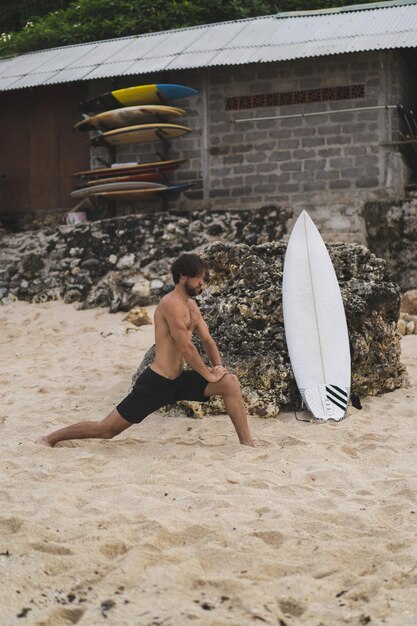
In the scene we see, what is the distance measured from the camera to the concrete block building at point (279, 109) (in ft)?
37.9

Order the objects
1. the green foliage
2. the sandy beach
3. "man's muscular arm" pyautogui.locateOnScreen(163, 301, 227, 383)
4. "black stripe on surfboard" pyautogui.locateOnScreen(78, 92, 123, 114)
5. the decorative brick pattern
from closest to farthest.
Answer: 1. the sandy beach
2. "man's muscular arm" pyautogui.locateOnScreen(163, 301, 227, 383)
3. the decorative brick pattern
4. "black stripe on surfboard" pyautogui.locateOnScreen(78, 92, 123, 114)
5. the green foliage

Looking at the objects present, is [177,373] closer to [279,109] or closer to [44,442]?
[44,442]

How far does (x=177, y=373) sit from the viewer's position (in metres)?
4.99

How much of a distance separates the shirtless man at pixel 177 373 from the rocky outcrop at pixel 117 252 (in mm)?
5969

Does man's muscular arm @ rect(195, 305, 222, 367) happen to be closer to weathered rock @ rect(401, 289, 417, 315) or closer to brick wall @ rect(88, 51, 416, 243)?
weathered rock @ rect(401, 289, 417, 315)

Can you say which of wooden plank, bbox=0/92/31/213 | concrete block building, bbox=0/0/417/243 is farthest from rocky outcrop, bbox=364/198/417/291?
wooden plank, bbox=0/92/31/213

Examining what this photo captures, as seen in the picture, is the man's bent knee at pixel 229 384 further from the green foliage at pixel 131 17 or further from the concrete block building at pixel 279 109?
the green foliage at pixel 131 17

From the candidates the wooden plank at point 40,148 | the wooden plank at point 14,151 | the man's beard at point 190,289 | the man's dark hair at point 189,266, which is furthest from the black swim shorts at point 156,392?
the wooden plank at point 14,151

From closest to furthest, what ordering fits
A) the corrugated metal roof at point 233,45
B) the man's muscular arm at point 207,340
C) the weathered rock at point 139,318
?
1. the man's muscular arm at point 207,340
2. the weathered rock at point 139,318
3. the corrugated metal roof at point 233,45

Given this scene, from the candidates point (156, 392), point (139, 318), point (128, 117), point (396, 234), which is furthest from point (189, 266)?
point (128, 117)

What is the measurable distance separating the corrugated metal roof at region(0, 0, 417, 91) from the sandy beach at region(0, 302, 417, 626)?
6.95 meters

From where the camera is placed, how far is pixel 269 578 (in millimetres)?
2943

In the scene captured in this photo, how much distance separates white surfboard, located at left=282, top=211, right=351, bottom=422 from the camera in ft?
19.8

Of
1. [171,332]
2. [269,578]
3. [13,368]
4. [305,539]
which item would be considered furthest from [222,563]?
[13,368]
